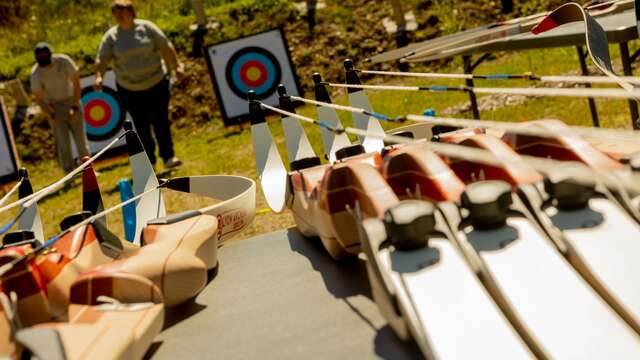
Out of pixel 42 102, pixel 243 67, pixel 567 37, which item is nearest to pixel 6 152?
pixel 42 102

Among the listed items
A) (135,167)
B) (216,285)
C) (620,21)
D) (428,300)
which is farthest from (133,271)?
(620,21)

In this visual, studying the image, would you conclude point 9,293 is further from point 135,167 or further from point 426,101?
point 426,101

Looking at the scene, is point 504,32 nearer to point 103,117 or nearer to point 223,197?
point 223,197

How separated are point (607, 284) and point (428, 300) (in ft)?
0.92

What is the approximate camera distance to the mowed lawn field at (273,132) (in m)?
5.91

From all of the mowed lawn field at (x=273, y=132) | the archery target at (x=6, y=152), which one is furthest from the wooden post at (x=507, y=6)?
the archery target at (x=6, y=152)

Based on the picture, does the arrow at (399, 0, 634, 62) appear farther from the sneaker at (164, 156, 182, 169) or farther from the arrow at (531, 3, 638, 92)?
the sneaker at (164, 156, 182, 169)

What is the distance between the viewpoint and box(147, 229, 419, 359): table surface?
56.9 inches

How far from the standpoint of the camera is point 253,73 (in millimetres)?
9969

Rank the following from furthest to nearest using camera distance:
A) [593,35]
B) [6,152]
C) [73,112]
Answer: [6,152] < [73,112] < [593,35]

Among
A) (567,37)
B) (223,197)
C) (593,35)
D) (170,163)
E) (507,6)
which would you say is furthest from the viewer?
(507,6)

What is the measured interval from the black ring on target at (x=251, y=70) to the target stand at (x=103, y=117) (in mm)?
1533

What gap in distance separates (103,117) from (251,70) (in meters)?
2.08

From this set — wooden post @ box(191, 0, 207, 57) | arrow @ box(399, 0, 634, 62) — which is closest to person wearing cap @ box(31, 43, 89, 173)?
wooden post @ box(191, 0, 207, 57)
